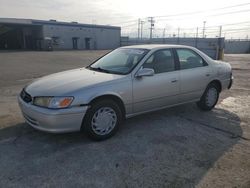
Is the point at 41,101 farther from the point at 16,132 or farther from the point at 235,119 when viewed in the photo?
the point at 235,119

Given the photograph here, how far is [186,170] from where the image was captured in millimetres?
3404

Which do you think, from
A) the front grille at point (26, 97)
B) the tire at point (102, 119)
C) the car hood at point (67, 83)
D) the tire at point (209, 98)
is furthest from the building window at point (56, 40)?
the tire at point (102, 119)

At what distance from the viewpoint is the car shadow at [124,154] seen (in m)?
3.18

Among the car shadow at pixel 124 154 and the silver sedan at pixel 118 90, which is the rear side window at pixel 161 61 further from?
the car shadow at pixel 124 154

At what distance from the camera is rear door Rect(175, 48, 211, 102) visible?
540 cm

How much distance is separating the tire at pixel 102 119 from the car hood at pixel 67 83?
0.38 meters

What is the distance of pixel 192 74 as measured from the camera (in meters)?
5.52

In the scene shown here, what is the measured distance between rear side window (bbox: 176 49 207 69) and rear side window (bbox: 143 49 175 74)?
0.84 feet

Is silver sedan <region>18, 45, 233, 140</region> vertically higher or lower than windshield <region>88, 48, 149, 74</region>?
lower

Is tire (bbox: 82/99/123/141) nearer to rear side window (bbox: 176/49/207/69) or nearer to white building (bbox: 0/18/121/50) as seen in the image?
rear side window (bbox: 176/49/207/69)

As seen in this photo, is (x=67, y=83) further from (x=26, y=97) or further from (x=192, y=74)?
(x=192, y=74)

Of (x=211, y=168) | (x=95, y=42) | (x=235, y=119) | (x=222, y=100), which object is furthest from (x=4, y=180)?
(x=95, y=42)

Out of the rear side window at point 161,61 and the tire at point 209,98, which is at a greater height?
the rear side window at point 161,61

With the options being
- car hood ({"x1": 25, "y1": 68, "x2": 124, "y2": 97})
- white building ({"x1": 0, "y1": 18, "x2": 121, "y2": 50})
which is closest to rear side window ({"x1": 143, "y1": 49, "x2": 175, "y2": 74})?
car hood ({"x1": 25, "y1": 68, "x2": 124, "y2": 97})
